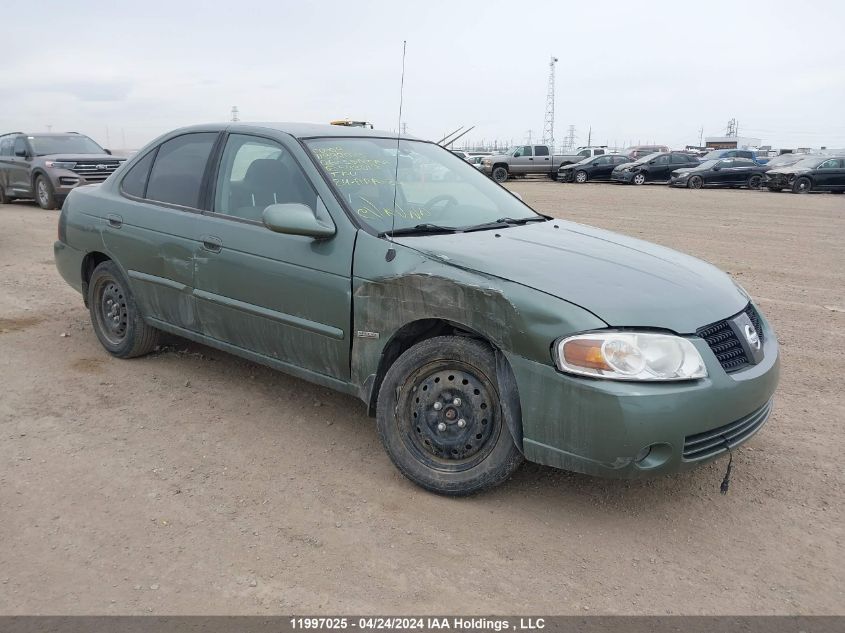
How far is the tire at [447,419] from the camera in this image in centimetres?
322

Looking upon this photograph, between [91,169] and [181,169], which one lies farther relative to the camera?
[91,169]

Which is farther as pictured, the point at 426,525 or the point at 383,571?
the point at 426,525

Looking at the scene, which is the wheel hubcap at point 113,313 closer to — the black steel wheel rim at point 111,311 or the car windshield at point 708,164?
the black steel wheel rim at point 111,311

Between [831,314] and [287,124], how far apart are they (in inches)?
211

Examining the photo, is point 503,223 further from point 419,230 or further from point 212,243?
point 212,243

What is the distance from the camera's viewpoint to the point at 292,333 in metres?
3.87

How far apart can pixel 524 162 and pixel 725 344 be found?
29.7 m

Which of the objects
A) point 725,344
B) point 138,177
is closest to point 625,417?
point 725,344

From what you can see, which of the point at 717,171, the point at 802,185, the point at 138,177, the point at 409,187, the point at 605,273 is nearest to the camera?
the point at 605,273

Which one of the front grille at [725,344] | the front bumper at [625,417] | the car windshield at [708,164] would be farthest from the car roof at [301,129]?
the car windshield at [708,164]

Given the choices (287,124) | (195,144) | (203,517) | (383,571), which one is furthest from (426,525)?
(195,144)

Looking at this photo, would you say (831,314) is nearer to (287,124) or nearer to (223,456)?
(287,124)

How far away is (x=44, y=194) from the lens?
50.4ft

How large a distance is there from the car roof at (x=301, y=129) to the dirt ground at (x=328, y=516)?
163 centimetres
